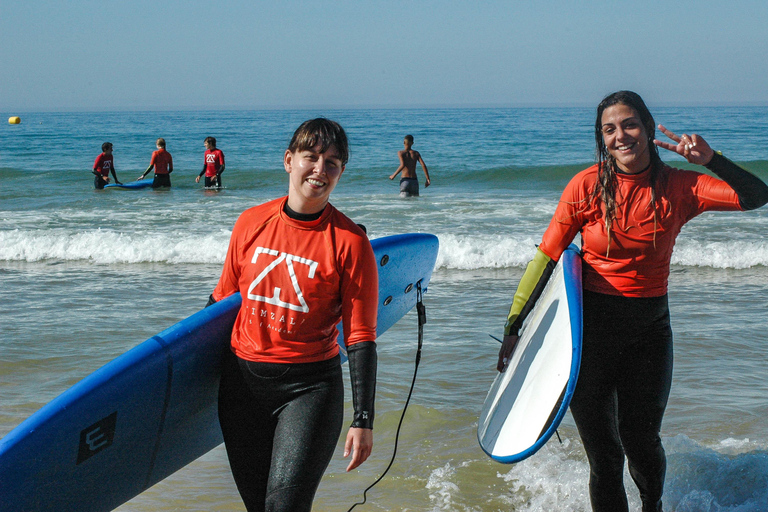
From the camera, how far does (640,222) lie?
7.61 feet

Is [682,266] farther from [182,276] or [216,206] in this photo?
[216,206]

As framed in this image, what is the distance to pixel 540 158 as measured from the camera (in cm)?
2322

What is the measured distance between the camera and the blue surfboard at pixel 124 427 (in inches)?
80.9

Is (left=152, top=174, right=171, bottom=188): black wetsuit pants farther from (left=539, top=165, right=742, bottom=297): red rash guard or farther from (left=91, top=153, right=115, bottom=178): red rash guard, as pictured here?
(left=539, top=165, right=742, bottom=297): red rash guard

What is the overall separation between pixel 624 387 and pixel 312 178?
4.00 ft

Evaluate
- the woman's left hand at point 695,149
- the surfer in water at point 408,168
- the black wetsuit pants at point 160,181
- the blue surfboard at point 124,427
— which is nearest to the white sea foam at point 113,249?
the surfer in water at point 408,168

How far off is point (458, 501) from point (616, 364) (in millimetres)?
1101

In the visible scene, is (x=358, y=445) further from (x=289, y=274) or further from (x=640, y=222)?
(x=640, y=222)

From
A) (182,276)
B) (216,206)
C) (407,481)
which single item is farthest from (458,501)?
(216,206)

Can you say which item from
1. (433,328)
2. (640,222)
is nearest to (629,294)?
(640,222)

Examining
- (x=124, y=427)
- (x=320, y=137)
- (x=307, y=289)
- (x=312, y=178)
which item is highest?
(x=320, y=137)

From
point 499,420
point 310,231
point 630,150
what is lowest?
point 499,420

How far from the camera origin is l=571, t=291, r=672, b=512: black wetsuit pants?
233 centimetres

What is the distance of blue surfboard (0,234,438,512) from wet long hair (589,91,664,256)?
1.26 metres
